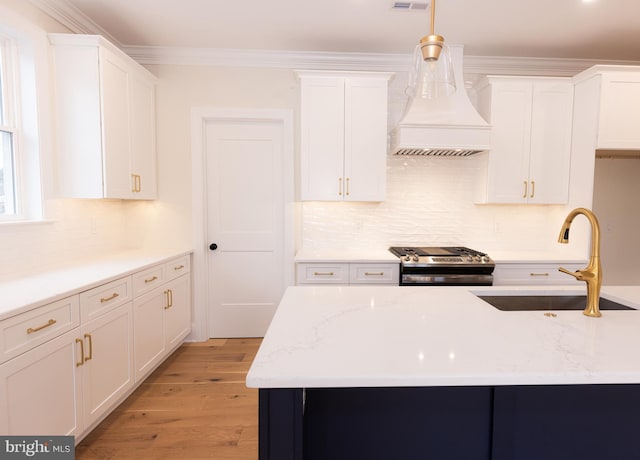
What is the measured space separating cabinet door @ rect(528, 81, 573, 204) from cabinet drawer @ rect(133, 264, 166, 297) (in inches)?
129

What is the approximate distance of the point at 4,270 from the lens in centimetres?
204

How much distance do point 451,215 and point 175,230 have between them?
2748mm

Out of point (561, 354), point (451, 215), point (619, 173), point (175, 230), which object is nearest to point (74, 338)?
point (175, 230)

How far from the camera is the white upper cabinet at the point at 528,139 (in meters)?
3.12

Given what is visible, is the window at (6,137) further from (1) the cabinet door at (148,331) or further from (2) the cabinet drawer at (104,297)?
(1) the cabinet door at (148,331)

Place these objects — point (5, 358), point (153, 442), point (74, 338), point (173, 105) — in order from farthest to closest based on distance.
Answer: point (173, 105) < point (153, 442) < point (74, 338) < point (5, 358)

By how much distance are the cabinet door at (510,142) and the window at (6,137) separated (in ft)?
11.9

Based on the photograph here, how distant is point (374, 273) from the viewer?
2934 millimetres

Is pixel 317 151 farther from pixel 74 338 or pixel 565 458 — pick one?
pixel 565 458

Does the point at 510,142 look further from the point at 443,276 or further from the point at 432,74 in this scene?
the point at 432,74

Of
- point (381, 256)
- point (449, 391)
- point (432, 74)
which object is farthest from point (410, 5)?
point (449, 391)

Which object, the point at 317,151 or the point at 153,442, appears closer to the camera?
the point at 153,442

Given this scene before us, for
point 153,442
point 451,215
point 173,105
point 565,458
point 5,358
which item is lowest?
point 153,442

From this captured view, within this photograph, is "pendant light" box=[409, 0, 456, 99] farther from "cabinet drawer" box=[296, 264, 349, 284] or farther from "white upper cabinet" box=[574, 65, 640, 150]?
"white upper cabinet" box=[574, 65, 640, 150]
